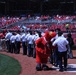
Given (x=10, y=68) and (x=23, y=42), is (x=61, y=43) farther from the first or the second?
(x=23, y=42)

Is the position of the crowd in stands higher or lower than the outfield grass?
higher

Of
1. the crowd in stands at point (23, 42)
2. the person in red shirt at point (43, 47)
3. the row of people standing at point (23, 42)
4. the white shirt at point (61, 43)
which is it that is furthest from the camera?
the row of people standing at point (23, 42)

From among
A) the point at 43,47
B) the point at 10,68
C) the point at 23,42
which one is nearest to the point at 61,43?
the point at 43,47

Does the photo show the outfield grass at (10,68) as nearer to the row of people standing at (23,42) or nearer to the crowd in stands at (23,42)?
the crowd in stands at (23,42)

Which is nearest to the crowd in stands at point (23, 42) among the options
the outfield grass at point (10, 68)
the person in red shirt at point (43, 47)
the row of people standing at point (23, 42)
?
the row of people standing at point (23, 42)

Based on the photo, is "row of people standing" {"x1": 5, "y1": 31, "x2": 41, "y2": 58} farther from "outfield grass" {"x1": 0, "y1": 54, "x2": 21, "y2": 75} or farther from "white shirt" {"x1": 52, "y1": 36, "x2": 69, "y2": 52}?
"white shirt" {"x1": 52, "y1": 36, "x2": 69, "y2": 52}

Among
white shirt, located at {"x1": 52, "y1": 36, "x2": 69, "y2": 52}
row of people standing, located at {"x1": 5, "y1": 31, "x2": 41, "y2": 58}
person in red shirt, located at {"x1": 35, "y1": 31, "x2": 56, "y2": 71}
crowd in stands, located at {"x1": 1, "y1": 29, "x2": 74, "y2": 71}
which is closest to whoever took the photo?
white shirt, located at {"x1": 52, "y1": 36, "x2": 69, "y2": 52}

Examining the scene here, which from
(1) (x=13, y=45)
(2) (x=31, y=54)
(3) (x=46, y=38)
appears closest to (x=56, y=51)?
(3) (x=46, y=38)

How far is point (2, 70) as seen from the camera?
15469 millimetres

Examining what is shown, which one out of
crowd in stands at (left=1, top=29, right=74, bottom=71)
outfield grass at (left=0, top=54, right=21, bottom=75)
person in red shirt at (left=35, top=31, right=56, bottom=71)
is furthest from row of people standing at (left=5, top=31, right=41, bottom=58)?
person in red shirt at (left=35, top=31, right=56, bottom=71)

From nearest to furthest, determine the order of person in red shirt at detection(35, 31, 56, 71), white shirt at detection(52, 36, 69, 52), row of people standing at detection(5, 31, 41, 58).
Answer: white shirt at detection(52, 36, 69, 52) → person in red shirt at detection(35, 31, 56, 71) → row of people standing at detection(5, 31, 41, 58)

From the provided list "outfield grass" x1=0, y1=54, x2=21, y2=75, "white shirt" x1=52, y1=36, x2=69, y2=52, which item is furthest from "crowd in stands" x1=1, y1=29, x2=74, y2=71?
"white shirt" x1=52, y1=36, x2=69, y2=52

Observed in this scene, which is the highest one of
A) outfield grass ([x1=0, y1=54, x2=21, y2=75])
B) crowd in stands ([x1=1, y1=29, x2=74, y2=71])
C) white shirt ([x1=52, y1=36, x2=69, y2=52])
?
white shirt ([x1=52, y1=36, x2=69, y2=52])

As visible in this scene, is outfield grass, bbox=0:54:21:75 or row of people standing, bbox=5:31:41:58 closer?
outfield grass, bbox=0:54:21:75
